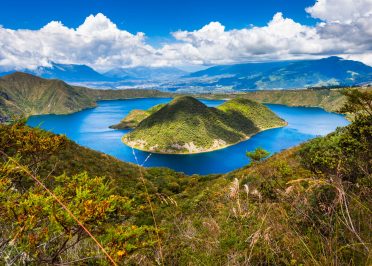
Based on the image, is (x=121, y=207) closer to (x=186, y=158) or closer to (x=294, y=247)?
(x=294, y=247)

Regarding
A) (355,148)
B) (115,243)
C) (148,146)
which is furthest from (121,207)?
(148,146)

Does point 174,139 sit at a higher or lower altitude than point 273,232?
lower

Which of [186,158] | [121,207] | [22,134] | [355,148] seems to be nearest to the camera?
[121,207]

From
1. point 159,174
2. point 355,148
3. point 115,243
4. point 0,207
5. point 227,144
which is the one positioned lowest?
point 227,144

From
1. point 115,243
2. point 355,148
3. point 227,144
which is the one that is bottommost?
point 227,144

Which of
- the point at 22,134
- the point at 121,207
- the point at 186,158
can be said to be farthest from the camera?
the point at 186,158

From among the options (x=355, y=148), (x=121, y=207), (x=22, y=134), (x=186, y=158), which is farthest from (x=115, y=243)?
(x=186, y=158)

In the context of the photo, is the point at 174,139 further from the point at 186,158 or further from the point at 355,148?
the point at 355,148

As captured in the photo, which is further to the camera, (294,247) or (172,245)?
(172,245)

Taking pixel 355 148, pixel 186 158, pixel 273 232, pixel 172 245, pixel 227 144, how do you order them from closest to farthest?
1. pixel 273 232
2. pixel 172 245
3. pixel 355 148
4. pixel 186 158
5. pixel 227 144
